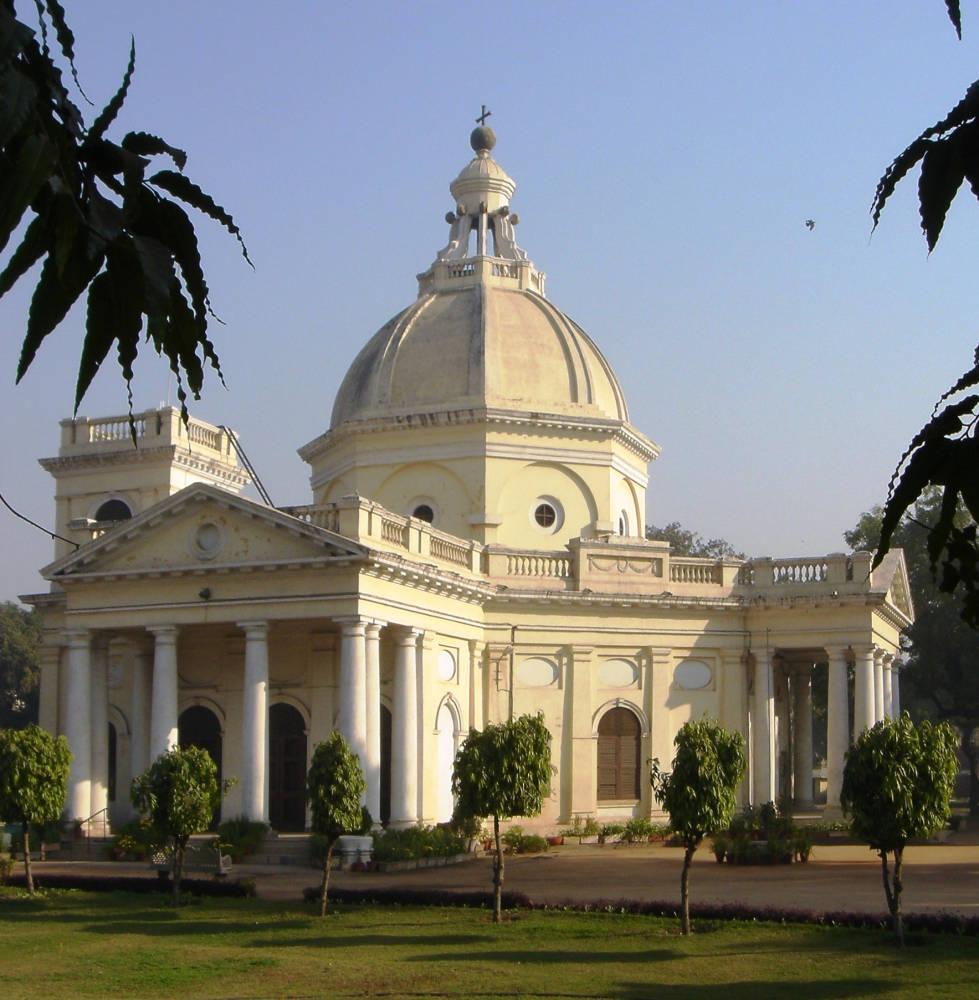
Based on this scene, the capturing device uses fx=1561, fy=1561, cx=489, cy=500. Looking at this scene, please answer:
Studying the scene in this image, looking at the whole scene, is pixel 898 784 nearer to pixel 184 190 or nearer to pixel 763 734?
pixel 763 734

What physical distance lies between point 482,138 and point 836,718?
19039 mm

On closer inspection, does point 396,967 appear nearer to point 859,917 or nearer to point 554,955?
point 554,955

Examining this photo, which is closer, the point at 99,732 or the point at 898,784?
the point at 898,784

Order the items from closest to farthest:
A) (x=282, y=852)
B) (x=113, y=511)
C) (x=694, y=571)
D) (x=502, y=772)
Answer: (x=502, y=772) → (x=282, y=852) → (x=694, y=571) → (x=113, y=511)

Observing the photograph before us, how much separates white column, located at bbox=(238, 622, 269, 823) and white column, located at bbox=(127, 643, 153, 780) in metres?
4.19

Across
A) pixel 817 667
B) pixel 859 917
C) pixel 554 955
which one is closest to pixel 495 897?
pixel 554 955

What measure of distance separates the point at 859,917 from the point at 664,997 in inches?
226

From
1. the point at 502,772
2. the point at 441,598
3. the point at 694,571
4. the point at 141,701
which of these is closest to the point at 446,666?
the point at 441,598

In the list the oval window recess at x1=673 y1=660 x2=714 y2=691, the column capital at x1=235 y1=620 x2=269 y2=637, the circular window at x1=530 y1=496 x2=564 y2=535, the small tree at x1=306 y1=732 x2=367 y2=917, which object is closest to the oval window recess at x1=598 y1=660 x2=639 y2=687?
the oval window recess at x1=673 y1=660 x2=714 y2=691

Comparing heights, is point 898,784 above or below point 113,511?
below

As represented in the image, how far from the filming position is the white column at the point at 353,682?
31.3 metres

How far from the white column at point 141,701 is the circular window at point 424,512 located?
752cm

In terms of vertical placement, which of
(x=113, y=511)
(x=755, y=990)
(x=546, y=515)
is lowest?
(x=755, y=990)

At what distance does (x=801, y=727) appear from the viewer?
44094 millimetres
